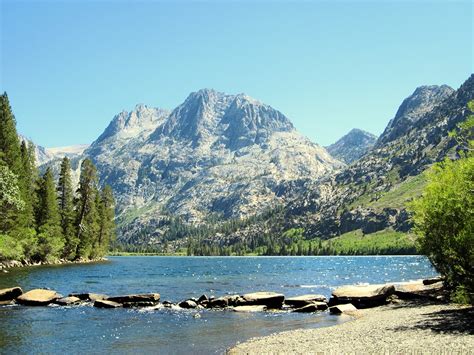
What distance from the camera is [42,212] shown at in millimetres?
125938

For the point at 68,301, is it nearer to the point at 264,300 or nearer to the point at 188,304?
the point at 188,304

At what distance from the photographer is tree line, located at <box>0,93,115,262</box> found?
9925cm

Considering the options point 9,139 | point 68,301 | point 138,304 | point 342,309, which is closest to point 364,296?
point 342,309

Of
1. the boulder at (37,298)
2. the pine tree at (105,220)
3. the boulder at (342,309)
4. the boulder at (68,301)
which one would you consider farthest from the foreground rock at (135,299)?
the pine tree at (105,220)

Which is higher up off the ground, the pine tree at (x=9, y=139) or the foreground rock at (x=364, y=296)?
the pine tree at (x=9, y=139)

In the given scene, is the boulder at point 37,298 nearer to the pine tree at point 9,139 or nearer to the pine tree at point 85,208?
the pine tree at point 9,139

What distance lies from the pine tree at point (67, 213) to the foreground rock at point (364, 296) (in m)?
107

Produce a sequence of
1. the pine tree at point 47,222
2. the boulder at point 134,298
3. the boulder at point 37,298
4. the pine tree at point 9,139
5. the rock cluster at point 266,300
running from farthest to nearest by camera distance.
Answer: the pine tree at point 47,222, the pine tree at point 9,139, the boulder at point 134,298, the boulder at point 37,298, the rock cluster at point 266,300

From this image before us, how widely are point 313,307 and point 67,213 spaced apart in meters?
110

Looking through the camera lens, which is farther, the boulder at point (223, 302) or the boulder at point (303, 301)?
the boulder at point (223, 302)

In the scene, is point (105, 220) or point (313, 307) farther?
point (105, 220)

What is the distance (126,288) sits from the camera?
8119cm

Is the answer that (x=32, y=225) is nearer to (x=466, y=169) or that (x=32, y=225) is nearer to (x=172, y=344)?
(x=172, y=344)

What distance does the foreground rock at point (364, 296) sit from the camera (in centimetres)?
5259
